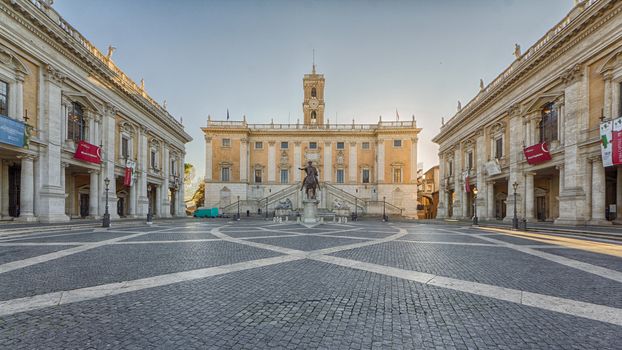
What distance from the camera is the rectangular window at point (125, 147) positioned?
2750 cm

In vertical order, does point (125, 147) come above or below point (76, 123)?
below

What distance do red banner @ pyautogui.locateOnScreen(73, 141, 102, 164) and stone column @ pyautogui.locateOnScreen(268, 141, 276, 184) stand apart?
29587mm

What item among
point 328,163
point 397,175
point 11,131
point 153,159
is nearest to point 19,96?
point 11,131

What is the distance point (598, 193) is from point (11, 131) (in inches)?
1252

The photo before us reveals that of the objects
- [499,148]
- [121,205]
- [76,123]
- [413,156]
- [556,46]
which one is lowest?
[121,205]

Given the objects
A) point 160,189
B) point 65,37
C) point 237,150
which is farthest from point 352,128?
point 65,37

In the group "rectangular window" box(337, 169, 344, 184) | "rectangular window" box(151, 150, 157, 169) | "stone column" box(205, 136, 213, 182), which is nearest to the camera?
"rectangular window" box(151, 150, 157, 169)

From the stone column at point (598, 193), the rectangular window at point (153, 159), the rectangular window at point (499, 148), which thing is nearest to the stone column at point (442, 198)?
the rectangular window at point (499, 148)

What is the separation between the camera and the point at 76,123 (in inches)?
868

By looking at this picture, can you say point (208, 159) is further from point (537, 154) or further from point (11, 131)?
point (537, 154)

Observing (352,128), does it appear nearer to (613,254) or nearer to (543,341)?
(613,254)

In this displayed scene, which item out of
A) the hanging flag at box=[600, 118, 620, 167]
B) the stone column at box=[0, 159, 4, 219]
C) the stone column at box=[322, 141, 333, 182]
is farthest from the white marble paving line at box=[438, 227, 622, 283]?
the stone column at box=[322, 141, 333, 182]

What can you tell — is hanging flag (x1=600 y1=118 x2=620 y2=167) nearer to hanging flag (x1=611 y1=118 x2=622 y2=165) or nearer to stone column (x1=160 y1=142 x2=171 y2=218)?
hanging flag (x1=611 y1=118 x2=622 y2=165)

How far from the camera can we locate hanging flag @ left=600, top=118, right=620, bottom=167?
15148 millimetres
